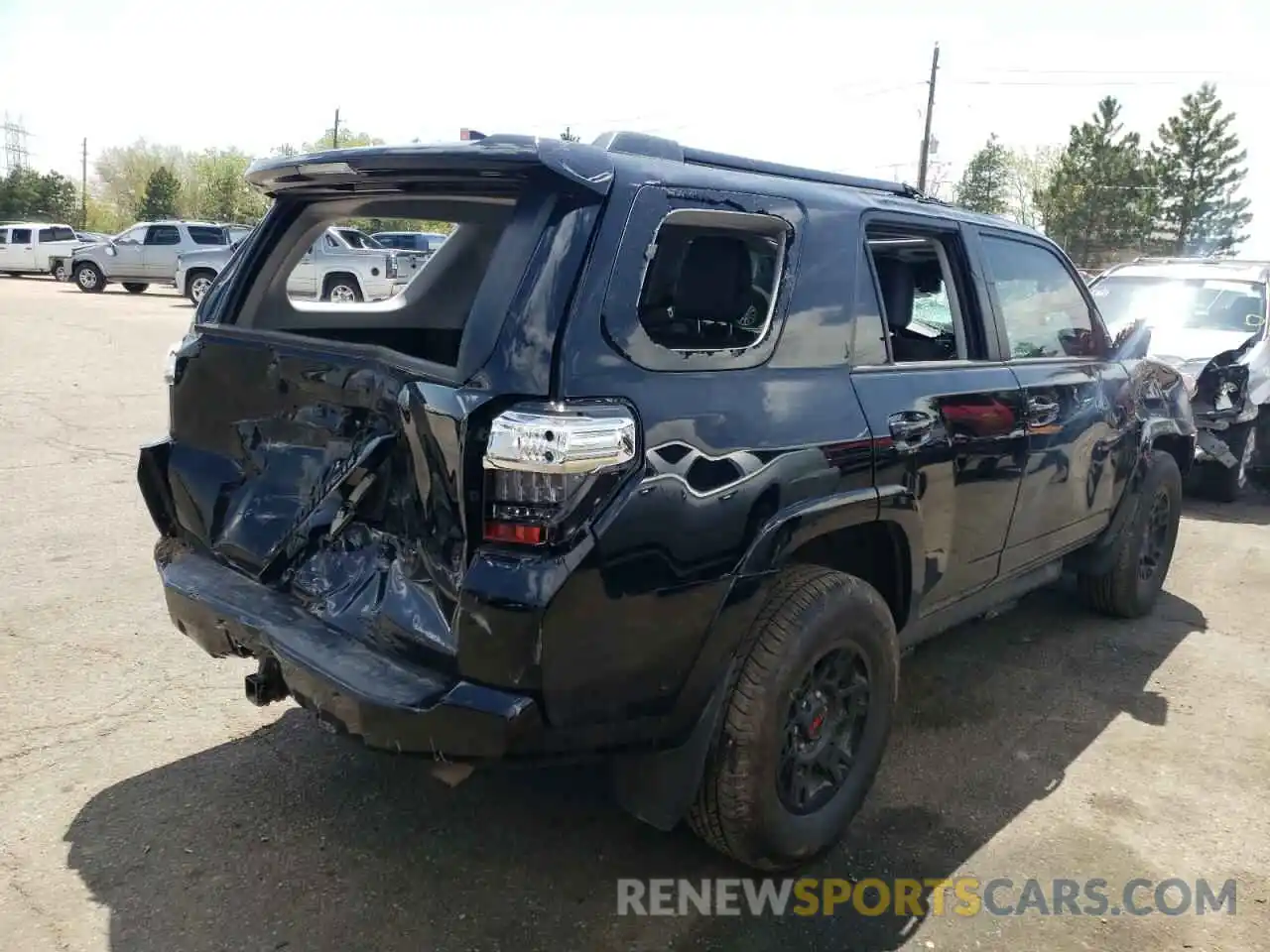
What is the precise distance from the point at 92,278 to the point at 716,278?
27617mm

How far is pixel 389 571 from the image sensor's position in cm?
247

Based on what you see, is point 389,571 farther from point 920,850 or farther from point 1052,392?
point 1052,392

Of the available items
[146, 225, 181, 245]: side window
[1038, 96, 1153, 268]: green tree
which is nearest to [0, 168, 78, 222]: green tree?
[146, 225, 181, 245]: side window

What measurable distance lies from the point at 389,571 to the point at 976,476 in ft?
6.51

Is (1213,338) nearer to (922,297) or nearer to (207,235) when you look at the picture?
(922,297)

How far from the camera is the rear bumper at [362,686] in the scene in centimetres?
219

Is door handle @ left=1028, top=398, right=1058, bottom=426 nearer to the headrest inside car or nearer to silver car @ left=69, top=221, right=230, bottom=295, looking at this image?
the headrest inside car

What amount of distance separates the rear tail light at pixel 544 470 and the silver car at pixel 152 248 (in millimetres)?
25363

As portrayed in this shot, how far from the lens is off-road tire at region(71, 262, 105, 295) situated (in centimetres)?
2591

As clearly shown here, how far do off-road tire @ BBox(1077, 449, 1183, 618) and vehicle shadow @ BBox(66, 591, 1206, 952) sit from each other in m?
1.19

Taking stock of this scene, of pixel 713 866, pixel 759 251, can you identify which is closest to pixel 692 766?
pixel 713 866

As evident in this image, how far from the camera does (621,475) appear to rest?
2230 millimetres

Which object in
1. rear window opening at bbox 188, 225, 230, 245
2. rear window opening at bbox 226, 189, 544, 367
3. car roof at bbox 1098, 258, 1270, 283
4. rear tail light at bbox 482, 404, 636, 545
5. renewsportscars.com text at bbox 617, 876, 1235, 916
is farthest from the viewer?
rear window opening at bbox 188, 225, 230, 245

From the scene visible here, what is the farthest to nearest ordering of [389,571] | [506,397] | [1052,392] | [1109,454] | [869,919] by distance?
[1109,454]
[1052,392]
[869,919]
[389,571]
[506,397]
